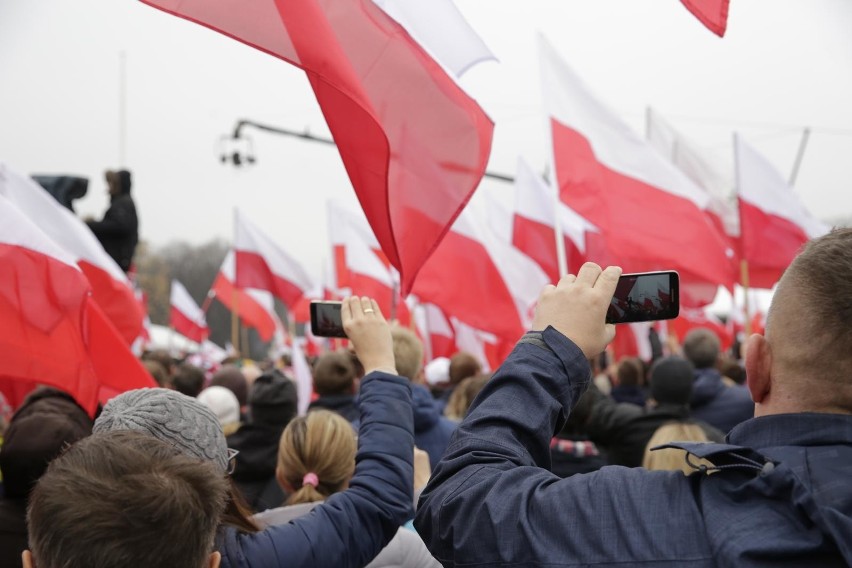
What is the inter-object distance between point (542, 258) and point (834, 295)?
681cm

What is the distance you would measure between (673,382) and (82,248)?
341 centimetres

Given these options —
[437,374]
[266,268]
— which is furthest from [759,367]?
[266,268]

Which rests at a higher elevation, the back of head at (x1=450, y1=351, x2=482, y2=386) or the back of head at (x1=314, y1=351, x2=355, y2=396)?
the back of head at (x1=314, y1=351, x2=355, y2=396)

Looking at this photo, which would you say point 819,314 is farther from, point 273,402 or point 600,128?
point 600,128

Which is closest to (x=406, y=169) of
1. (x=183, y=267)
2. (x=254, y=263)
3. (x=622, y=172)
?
(x=622, y=172)

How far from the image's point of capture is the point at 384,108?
2.97m

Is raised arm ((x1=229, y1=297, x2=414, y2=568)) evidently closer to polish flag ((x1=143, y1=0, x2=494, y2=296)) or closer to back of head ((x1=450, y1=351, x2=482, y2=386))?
polish flag ((x1=143, y1=0, x2=494, y2=296))

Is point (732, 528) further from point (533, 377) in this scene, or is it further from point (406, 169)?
point (406, 169)

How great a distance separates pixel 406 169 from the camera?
3.02 metres

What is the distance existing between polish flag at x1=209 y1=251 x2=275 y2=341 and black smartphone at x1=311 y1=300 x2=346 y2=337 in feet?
38.6

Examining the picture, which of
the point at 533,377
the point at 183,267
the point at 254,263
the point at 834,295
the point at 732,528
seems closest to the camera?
the point at 732,528

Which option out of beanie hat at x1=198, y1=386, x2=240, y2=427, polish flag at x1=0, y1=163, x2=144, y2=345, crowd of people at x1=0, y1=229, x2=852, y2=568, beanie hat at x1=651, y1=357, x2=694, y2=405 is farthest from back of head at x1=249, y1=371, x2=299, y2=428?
beanie hat at x1=651, y1=357, x2=694, y2=405

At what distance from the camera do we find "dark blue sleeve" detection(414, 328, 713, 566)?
1.24m

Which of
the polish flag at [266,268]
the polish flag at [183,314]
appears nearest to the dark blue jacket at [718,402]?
the polish flag at [266,268]
